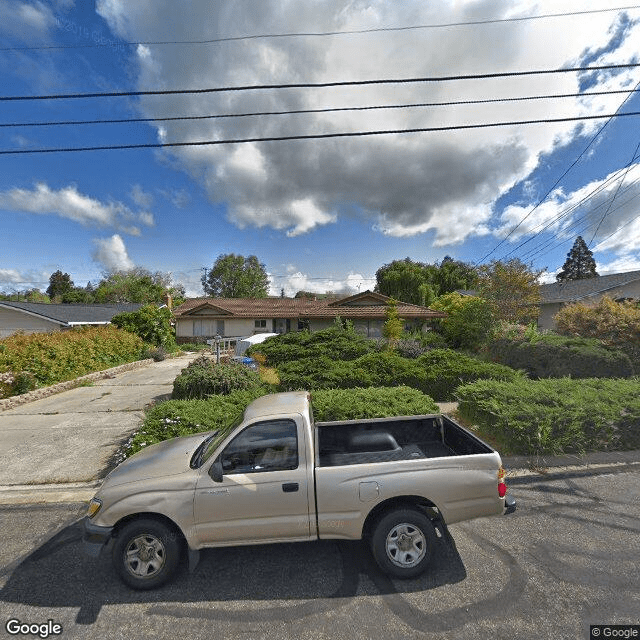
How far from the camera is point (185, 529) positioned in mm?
3055

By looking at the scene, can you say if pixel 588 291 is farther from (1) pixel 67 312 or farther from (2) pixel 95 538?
(1) pixel 67 312

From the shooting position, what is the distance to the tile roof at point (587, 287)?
82.9 feet

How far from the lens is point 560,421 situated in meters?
5.76

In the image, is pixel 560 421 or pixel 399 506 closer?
pixel 399 506

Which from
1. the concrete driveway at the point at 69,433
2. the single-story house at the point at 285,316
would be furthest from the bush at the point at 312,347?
the single-story house at the point at 285,316

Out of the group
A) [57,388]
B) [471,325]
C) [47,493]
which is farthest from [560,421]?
[57,388]

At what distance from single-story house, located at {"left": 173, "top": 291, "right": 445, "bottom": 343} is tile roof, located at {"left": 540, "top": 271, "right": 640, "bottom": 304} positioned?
1059 cm

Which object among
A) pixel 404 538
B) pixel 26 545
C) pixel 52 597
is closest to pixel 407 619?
pixel 404 538

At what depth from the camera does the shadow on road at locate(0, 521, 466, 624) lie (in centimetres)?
285

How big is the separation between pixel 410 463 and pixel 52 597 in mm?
3509

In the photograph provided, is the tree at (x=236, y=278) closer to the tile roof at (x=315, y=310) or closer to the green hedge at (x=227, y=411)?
the tile roof at (x=315, y=310)

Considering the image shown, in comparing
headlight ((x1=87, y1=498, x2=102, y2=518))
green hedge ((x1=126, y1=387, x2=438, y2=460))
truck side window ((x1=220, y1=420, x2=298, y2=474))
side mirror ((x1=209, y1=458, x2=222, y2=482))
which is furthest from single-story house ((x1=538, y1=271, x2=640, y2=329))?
headlight ((x1=87, y1=498, x2=102, y2=518))

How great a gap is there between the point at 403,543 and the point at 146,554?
2.43m

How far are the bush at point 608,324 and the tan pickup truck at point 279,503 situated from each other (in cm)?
1155
